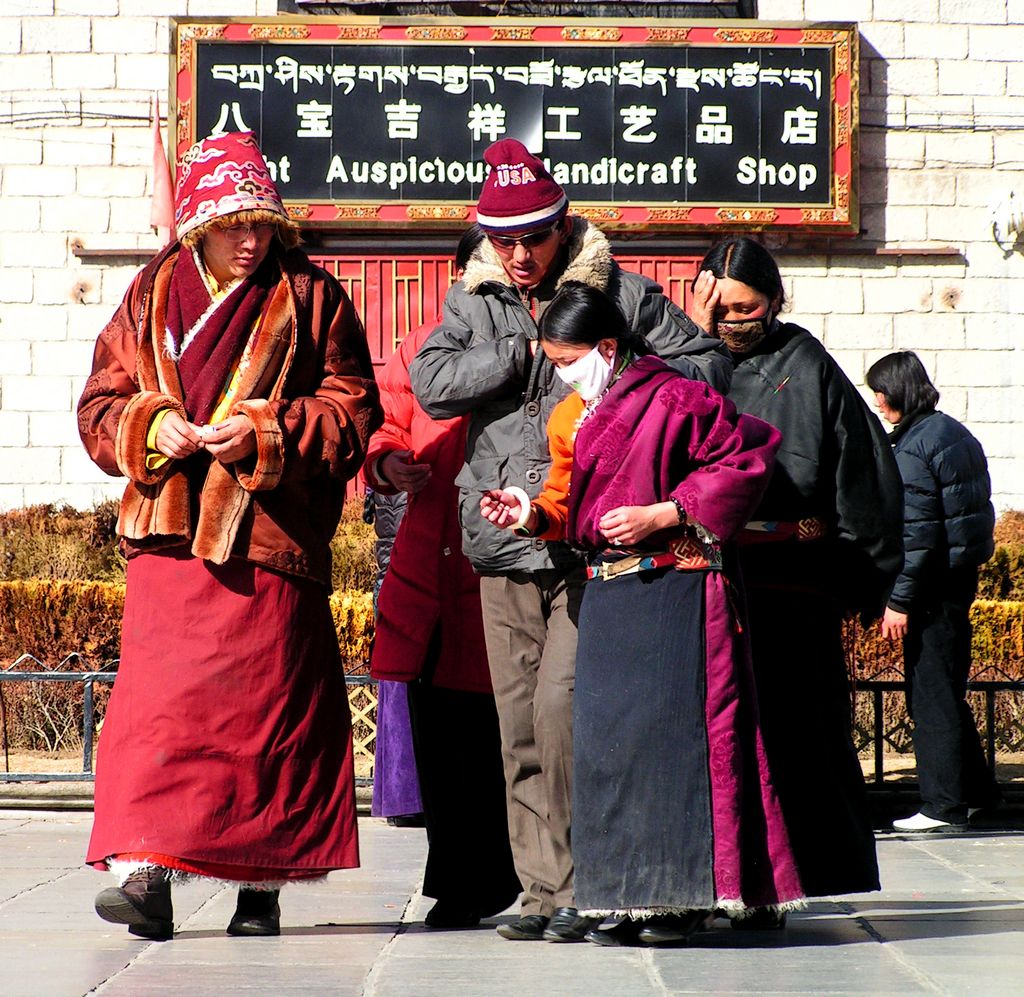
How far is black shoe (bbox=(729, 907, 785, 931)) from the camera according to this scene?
4062 millimetres

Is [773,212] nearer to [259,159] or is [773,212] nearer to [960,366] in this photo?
[960,366]

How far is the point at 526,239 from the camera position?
4.06 m

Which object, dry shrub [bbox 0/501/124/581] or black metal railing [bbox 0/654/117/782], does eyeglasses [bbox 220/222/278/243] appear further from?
dry shrub [bbox 0/501/124/581]

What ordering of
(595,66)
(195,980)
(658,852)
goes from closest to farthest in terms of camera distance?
1. (195,980)
2. (658,852)
3. (595,66)

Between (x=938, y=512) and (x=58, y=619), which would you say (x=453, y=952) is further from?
(x=58, y=619)

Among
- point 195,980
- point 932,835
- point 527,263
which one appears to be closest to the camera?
point 195,980

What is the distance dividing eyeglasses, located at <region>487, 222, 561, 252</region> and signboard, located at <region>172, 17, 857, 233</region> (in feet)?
22.0

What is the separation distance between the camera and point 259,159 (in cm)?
421

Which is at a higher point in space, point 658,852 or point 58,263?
point 58,263

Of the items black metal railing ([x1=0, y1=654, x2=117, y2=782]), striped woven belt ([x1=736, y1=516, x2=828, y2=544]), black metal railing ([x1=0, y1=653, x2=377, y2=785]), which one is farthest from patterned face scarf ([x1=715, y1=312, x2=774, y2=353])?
black metal railing ([x1=0, y1=654, x2=117, y2=782])

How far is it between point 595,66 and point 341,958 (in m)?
7.93

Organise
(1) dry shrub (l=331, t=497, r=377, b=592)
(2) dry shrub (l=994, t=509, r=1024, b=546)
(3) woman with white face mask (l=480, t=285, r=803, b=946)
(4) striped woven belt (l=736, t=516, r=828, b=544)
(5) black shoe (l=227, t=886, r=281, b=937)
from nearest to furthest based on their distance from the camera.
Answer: (3) woman with white face mask (l=480, t=285, r=803, b=946), (5) black shoe (l=227, t=886, r=281, b=937), (4) striped woven belt (l=736, t=516, r=828, b=544), (1) dry shrub (l=331, t=497, r=377, b=592), (2) dry shrub (l=994, t=509, r=1024, b=546)

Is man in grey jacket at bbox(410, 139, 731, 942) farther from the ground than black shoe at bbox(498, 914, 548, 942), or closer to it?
farther from the ground

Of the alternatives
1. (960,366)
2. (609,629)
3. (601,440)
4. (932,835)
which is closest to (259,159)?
(601,440)
